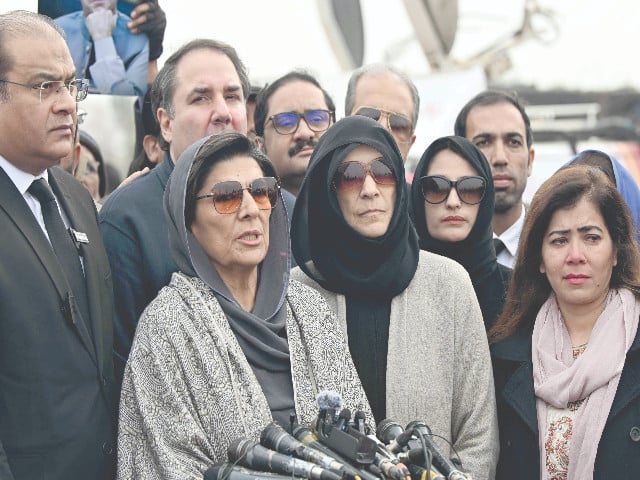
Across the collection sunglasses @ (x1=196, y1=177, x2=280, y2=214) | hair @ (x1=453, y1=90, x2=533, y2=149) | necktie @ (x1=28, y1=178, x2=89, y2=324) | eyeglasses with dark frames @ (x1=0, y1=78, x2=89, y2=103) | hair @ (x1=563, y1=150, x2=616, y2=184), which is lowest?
necktie @ (x1=28, y1=178, x2=89, y2=324)

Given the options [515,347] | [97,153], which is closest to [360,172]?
[515,347]

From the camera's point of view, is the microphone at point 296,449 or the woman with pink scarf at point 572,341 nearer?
the microphone at point 296,449

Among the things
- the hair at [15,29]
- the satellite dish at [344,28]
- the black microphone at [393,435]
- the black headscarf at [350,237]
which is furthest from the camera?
the satellite dish at [344,28]

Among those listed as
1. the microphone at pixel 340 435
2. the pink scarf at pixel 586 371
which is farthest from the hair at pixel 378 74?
the microphone at pixel 340 435

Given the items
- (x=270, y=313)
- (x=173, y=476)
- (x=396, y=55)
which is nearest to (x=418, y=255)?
(x=270, y=313)

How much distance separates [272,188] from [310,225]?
400 millimetres

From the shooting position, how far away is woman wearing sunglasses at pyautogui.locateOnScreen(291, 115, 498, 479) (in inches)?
169

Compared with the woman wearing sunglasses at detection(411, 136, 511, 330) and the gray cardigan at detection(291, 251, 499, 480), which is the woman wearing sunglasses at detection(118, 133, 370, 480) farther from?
the woman wearing sunglasses at detection(411, 136, 511, 330)

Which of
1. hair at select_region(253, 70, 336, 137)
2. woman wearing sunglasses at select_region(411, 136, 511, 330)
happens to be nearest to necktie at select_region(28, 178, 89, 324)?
woman wearing sunglasses at select_region(411, 136, 511, 330)

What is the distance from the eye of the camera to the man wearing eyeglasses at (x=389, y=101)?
5.91 m

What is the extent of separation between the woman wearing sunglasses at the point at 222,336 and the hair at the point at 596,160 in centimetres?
173

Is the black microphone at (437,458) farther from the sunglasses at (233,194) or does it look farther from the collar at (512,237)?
the collar at (512,237)

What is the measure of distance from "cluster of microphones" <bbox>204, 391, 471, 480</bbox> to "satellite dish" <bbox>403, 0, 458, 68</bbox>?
43.3ft

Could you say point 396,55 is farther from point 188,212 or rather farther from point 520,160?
point 188,212
